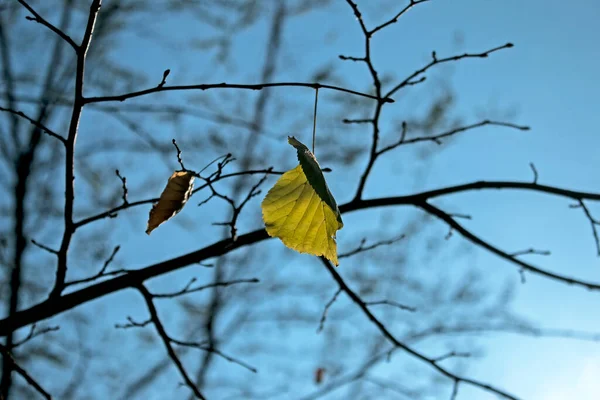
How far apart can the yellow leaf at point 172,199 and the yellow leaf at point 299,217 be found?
5.8 inches

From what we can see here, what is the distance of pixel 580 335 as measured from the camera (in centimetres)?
169

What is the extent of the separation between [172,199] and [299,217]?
22 cm

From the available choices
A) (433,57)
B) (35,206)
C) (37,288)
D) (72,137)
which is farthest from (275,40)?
(72,137)

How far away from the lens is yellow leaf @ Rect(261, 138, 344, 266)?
0.91 m

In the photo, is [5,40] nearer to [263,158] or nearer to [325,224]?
[263,158]

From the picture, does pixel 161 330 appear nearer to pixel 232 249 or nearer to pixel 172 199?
pixel 232 249

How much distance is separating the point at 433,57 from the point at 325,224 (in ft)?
2.22

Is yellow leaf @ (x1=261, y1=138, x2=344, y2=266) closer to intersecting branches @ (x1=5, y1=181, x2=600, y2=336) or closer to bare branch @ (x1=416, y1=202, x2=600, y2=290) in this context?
intersecting branches @ (x1=5, y1=181, x2=600, y2=336)

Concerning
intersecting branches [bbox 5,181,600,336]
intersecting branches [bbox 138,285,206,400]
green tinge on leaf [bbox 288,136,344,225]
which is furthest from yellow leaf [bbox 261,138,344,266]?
intersecting branches [bbox 138,285,206,400]

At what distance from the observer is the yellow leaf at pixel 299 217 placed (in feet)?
2.99

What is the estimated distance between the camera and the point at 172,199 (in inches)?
37.8

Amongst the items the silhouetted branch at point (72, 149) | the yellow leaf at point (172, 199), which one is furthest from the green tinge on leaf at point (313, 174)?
the silhouetted branch at point (72, 149)

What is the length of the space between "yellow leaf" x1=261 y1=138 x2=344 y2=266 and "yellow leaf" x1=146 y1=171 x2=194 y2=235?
0.15m

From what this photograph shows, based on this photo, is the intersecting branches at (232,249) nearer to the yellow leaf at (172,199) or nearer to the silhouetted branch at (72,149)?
the silhouetted branch at (72,149)
